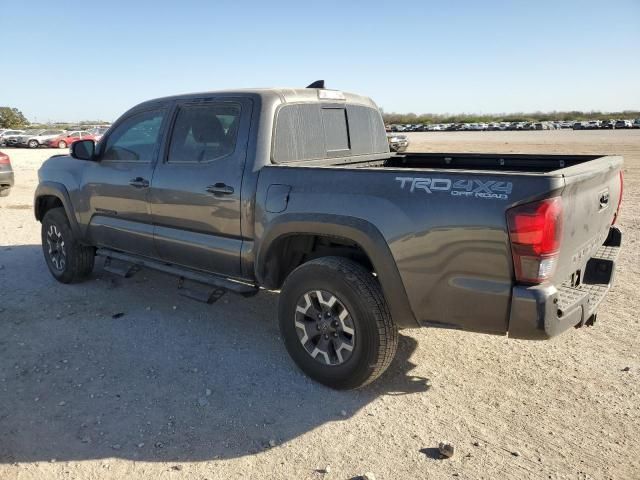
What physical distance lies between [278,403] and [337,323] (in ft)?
2.12

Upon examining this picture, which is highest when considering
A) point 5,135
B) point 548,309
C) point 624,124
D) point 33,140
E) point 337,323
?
point 624,124

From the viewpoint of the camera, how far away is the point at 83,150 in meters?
5.18

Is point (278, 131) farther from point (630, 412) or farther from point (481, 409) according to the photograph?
point (630, 412)

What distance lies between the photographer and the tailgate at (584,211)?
9.42ft

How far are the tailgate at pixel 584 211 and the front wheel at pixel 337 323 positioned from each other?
109 centimetres

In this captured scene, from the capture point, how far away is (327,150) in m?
4.50

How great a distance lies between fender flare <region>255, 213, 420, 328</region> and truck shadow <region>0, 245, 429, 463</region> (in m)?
0.69

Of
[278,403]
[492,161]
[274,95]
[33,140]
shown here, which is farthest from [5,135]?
[278,403]

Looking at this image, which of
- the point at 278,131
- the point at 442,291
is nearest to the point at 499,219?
the point at 442,291

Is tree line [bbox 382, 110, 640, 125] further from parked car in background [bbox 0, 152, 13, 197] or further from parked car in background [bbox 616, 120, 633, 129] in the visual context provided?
parked car in background [bbox 0, 152, 13, 197]

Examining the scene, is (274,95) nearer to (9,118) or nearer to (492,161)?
(492,161)

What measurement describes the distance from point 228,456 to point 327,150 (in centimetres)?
258

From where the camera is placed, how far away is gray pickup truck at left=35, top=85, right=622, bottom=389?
282 centimetres

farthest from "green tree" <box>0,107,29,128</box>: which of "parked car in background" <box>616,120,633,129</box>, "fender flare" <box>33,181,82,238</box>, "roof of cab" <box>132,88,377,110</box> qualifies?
"parked car in background" <box>616,120,633,129</box>
